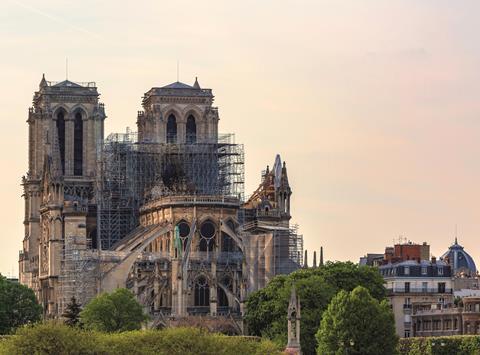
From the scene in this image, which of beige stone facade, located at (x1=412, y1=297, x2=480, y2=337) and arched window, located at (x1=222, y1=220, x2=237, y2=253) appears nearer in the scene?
beige stone facade, located at (x1=412, y1=297, x2=480, y2=337)

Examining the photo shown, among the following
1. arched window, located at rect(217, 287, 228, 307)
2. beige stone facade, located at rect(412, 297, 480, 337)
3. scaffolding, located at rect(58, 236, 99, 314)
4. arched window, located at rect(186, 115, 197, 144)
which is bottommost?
beige stone facade, located at rect(412, 297, 480, 337)

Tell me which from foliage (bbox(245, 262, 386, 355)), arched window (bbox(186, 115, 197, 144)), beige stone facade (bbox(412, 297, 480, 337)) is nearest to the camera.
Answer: foliage (bbox(245, 262, 386, 355))

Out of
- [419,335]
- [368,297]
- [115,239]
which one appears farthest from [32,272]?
[368,297]

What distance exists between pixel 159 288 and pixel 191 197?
8.07m

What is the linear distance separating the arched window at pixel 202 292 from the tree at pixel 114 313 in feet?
53.6

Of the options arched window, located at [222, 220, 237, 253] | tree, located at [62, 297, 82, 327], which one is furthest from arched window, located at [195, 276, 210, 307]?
tree, located at [62, 297, 82, 327]

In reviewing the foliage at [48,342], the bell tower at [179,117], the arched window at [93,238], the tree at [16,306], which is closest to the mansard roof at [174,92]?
the bell tower at [179,117]

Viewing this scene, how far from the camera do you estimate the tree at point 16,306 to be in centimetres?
17250

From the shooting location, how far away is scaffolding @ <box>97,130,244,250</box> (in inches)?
7633

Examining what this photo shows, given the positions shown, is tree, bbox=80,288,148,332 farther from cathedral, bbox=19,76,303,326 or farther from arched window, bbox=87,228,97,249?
arched window, bbox=87,228,97,249

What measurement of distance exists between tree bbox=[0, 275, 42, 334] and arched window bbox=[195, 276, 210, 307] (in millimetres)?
12191

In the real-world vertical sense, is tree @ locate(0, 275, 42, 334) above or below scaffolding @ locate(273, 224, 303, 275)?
below

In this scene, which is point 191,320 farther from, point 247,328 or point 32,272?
Result: point 32,272

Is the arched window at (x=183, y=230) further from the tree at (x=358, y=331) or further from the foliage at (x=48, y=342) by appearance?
the foliage at (x=48, y=342)
